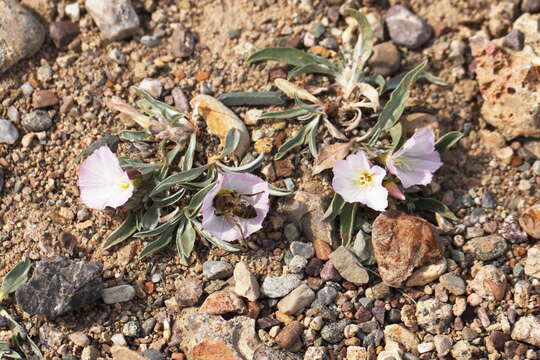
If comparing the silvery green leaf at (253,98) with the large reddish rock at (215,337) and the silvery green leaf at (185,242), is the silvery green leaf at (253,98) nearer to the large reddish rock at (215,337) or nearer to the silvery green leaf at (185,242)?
the silvery green leaf at (185,242)

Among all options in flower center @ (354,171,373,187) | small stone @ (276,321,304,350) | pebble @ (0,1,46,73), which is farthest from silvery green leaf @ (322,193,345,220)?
pebble @ (0,1,46,73)

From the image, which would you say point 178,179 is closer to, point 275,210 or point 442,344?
point 275,210

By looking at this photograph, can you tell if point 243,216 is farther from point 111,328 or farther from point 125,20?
point 125,20

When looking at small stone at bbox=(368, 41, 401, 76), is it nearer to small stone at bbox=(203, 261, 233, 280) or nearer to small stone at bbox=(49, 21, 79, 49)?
small stone at bbox=(203, 261, 233, 280)

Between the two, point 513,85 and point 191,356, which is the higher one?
point 513,85

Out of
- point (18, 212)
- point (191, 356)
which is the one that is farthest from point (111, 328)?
point (18, 212)

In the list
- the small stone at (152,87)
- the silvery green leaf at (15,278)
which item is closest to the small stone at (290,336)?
the silvery green leaf at (15,278)

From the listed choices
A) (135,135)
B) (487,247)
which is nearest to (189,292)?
(135,135)
